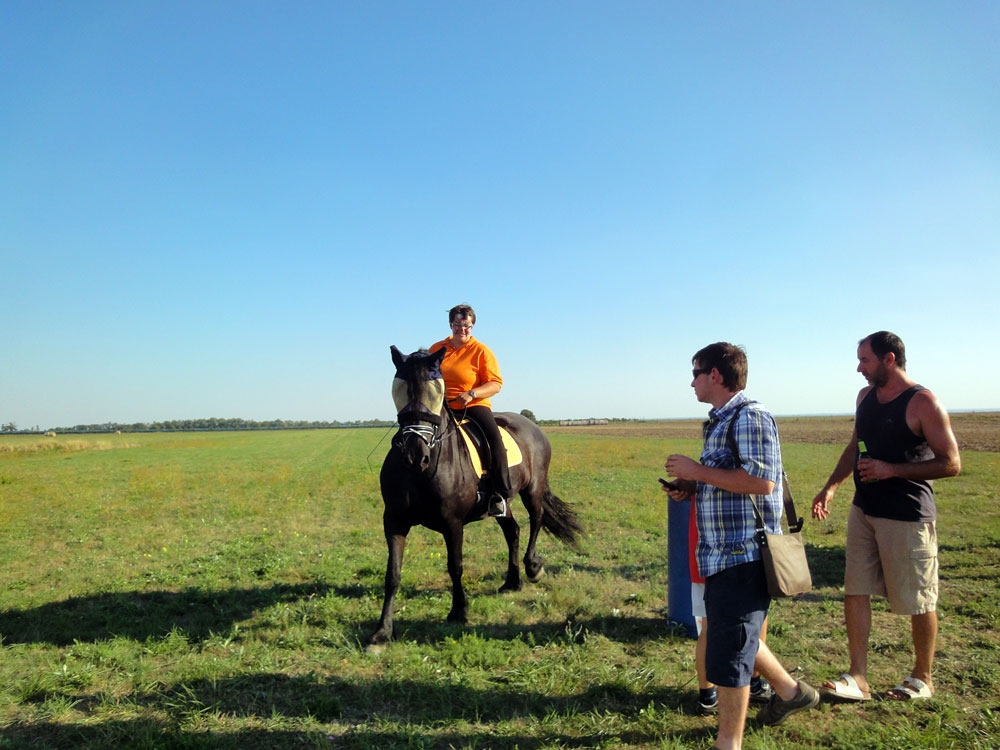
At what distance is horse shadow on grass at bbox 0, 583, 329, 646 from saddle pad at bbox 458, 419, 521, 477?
2.41 meters

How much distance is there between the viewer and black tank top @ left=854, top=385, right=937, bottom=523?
379 cm

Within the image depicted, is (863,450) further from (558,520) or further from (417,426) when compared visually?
(558,520)

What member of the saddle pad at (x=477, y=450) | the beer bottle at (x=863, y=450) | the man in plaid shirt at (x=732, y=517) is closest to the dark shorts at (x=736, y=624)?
the man in plaid shirt at (x=732, y=517)

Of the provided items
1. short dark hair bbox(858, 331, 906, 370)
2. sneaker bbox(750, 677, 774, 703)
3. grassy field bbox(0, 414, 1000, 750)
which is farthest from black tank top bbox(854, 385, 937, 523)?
sneaker bbox(750, 677, 774, 703)

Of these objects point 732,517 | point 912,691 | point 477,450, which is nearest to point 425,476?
point 477,450

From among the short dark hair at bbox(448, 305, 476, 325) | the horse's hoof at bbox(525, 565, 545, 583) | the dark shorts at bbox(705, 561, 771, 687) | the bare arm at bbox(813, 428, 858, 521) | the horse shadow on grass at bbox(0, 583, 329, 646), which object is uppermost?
the short dark hair at bbox(448, 305, 476, 325)

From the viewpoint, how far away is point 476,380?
242 inches

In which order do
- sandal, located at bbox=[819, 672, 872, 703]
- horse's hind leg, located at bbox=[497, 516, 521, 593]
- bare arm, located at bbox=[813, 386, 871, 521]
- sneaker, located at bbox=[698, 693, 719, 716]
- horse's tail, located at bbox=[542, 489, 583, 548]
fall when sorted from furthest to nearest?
horse's tail, located at bbox=[542, 489, 583, 548], horse's hind leg, located at bbox=[497, 516, 521, 593], bare arm, located at bbox=[813, 386, 871, 521], sandal, located at bbox=[819, 672, 872, 703], sneaker, located at bbox=[698, 693, 719, 716]

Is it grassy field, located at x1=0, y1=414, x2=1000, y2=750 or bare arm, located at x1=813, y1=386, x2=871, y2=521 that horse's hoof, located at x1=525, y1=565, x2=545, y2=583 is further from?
bare arm, located at x1=813, y1=386, x2=871, y2=521

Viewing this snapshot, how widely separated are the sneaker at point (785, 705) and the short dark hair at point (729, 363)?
186 cm

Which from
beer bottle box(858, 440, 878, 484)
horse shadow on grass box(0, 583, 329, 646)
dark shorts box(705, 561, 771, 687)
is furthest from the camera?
horse shadow on grass box(0, 583, 329, 646)

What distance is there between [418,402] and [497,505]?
5.75 feet

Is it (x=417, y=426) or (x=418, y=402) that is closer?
(x=417, y=426)

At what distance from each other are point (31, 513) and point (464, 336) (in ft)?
42.9
